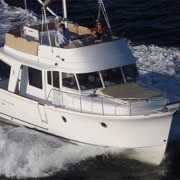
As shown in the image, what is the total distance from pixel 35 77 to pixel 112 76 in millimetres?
2853

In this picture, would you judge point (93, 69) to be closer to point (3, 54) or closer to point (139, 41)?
point (3, 54)

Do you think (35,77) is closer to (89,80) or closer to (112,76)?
(89,80)

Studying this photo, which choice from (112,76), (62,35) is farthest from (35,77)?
(112,76)

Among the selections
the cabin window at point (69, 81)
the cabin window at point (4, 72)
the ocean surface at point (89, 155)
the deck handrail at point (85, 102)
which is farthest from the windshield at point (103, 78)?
the cabin window at point (4, 72)

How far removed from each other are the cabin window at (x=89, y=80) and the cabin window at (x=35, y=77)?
1.74m

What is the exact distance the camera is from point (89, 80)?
61.8ft

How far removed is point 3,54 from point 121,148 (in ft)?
19.3

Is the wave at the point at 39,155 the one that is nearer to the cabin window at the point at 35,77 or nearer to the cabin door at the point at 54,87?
the cabin door at the point at 54,87

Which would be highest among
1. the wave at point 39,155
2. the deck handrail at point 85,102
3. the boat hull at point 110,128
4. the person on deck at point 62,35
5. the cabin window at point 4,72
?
the person on deck at point 62,35

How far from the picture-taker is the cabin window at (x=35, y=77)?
19.9m

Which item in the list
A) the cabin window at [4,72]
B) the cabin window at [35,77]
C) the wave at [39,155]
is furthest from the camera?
the cabin window at [4,72]

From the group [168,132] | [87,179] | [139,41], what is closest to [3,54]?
[87,179]

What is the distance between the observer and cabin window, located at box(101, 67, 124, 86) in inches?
744

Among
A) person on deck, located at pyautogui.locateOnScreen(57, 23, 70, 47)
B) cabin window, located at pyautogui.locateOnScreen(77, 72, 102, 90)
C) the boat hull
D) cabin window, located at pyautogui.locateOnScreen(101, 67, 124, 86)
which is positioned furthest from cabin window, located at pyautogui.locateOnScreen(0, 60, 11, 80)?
cabin window, located at pyautogui.locateOnScreen(101, 67, 124, 86)
